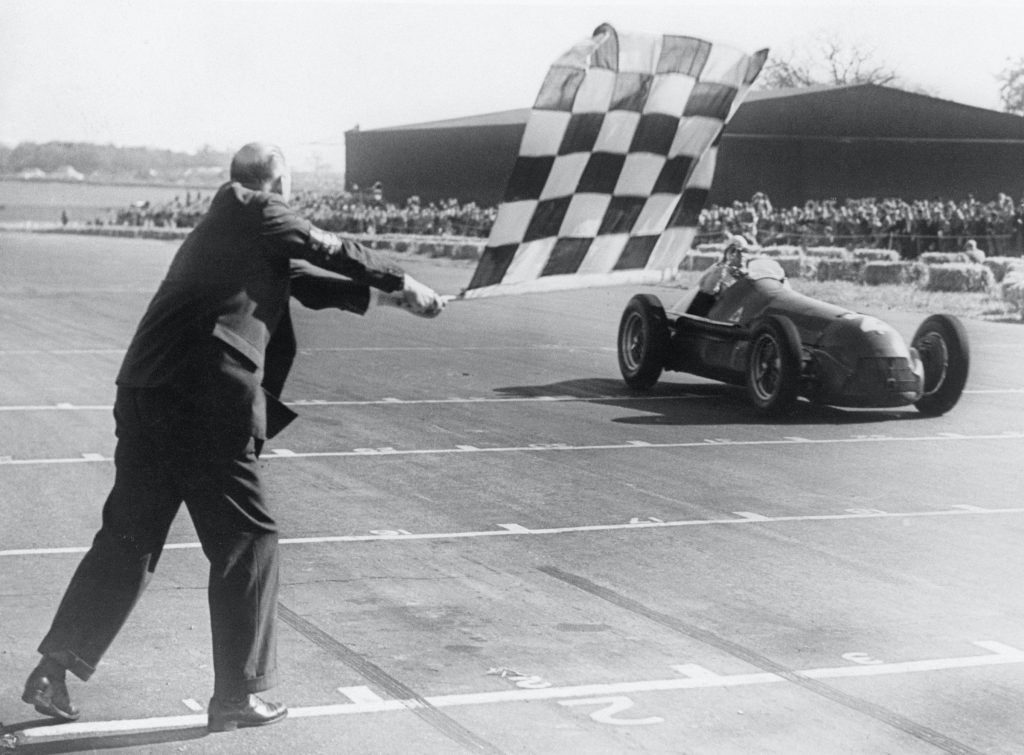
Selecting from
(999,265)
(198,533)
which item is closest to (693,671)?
(198,533)


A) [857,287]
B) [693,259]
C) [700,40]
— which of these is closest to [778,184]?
[693,259]

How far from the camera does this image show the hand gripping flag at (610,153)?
19.4 ft

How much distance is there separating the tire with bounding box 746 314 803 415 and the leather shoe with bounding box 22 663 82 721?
7560 millimetres

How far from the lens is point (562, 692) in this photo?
4727mm

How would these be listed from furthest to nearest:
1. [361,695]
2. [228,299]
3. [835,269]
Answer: [835,269] → [361,695] → [228,299]

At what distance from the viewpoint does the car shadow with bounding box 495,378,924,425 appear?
11344 mm

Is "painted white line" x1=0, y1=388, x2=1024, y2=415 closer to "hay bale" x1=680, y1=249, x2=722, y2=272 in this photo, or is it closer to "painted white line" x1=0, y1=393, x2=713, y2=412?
"painted white line" x1=0, y1=393, x2=713, y2=412

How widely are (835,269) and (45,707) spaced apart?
2502cm

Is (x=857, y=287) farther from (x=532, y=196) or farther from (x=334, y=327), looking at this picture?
(x=532, y=196)

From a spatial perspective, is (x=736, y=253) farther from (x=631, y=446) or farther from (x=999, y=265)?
(x=999, y=265)

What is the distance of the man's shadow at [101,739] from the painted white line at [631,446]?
476 centimetres

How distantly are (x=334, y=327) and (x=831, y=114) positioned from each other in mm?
29477

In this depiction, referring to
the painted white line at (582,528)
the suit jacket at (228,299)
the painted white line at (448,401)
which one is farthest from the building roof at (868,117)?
the suit jacket at (228,299)

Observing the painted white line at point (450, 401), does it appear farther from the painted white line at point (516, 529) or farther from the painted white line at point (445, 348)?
the painted white line at point (516, 529)
